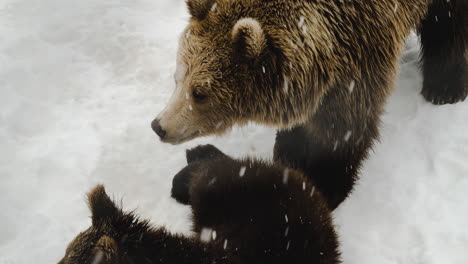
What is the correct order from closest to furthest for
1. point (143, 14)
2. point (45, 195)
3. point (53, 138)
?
point (45, 195)
point (53, 138)
point (143, 14)

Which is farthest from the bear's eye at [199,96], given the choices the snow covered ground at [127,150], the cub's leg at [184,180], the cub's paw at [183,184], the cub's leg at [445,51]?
the cub's leg at [445,51]

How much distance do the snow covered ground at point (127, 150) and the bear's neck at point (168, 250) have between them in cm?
72

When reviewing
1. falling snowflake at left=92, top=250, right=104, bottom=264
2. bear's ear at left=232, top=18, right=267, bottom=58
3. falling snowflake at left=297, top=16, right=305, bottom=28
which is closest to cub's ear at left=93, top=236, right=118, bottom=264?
falling snowflake at left=92, top=250, right=104, bottom=264

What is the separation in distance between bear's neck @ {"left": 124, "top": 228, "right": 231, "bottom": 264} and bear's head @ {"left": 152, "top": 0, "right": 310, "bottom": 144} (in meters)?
A: 0.74

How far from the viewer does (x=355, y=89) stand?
9.57 feet

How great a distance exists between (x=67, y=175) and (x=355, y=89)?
8.71ft

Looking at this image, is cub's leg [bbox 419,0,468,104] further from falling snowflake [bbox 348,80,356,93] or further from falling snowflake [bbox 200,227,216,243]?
falling snowflake [bbox 200,227,216,243]

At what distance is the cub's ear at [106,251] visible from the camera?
2.22 meters

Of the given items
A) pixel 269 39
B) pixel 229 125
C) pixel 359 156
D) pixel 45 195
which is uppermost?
pixel 269 39

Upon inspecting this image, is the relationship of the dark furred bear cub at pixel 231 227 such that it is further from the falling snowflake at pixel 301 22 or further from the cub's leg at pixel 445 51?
the cub's leg at pixel 445 51

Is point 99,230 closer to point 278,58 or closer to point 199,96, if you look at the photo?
point 199,96

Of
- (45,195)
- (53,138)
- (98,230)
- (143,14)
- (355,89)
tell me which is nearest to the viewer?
(98,230)

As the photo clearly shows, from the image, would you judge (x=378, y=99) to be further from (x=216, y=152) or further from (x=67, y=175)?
(x=67, y=175)

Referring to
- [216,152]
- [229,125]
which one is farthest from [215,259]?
[216,152]
